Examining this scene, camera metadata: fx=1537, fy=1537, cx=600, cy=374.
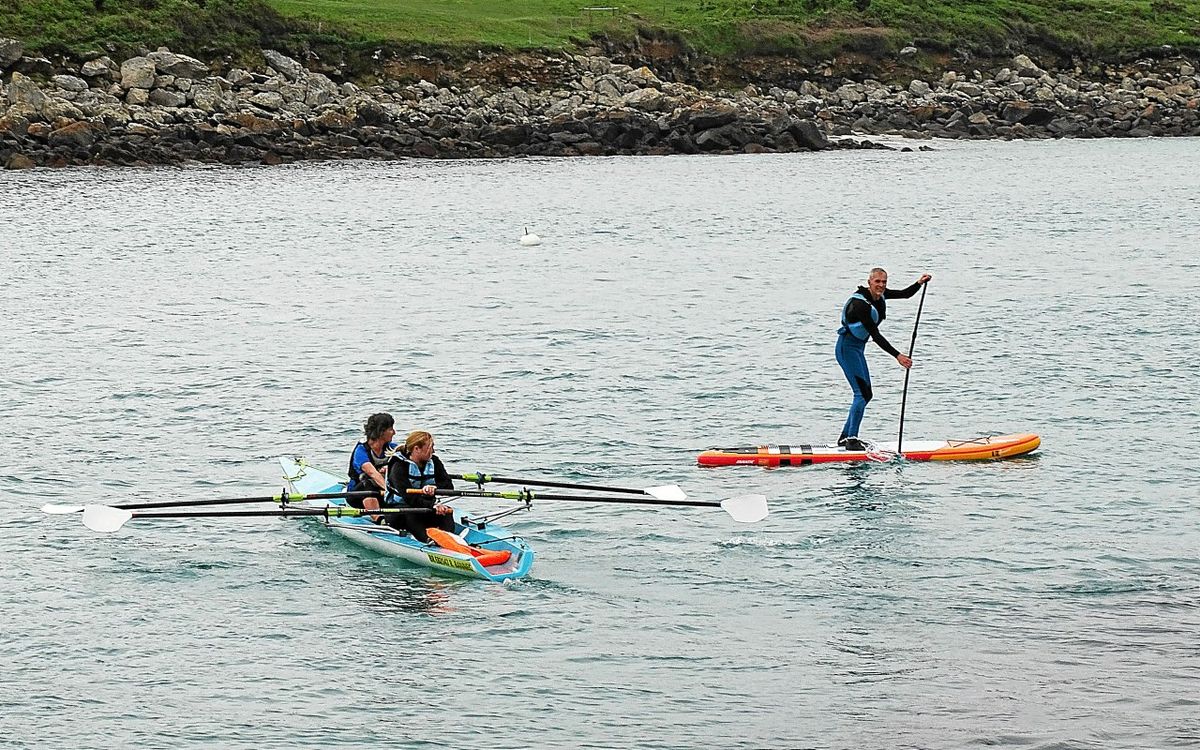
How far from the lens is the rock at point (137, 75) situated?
275 feet

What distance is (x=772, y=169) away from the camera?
8075cm

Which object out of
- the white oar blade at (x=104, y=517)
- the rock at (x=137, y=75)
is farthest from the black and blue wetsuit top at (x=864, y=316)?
the rock at (x=137, y=75)

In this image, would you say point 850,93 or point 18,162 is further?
point 850,93

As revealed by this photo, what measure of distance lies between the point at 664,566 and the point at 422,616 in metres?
3.42

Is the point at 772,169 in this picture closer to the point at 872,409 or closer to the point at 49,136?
the point at 49,136

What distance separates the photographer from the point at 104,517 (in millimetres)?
19562

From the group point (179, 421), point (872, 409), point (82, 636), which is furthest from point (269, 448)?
point (872, 409)

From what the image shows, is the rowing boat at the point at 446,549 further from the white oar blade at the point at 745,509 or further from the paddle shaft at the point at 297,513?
the white oar blade at the point at 745,509

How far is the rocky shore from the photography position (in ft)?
261

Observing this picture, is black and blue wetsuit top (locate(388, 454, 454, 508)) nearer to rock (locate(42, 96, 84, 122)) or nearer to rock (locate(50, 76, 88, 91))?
rock (locate(42, 96, 84, 122))

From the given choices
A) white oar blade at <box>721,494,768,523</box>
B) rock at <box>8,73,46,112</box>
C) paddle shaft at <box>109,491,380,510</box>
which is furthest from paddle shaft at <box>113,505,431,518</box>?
rock at <box>8,73,46,112</box>

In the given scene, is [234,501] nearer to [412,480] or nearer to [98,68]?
[412,480]

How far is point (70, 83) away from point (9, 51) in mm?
4563

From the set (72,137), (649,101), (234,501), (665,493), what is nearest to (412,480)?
(234,501)
